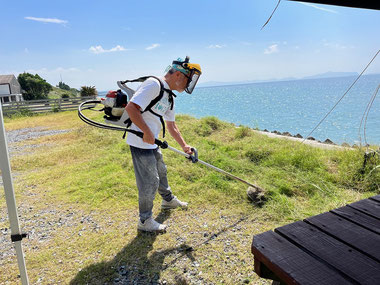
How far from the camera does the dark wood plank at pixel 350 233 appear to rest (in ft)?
4.57

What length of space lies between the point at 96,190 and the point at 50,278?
Answer: 6.84 feet

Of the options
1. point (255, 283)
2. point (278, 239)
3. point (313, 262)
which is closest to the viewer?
point (313, 262)

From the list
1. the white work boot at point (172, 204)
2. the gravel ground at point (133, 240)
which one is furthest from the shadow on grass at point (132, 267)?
the white work boot at point (172, 204)

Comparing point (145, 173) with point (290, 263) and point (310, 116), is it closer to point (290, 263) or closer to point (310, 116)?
point (290, 263)

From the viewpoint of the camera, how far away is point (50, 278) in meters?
2.46

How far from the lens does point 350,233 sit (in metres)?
1.54

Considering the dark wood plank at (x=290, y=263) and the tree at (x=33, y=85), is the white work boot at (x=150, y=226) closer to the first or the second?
the dark wood plank at (x=290, y=263)

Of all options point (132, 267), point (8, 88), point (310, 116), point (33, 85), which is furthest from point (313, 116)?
point (33, 85)

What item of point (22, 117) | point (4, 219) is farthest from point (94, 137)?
point (22, 117)

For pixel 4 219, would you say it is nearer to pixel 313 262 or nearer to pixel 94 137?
pixel 313 262

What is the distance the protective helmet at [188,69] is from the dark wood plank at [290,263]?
1793mm

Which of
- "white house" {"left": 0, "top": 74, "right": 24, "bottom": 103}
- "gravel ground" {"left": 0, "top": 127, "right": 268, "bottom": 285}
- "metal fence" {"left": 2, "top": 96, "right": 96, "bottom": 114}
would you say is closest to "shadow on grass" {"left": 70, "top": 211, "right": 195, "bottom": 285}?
"gravel ground" {"left": 0, "top": 127, "right": 268, "bottom": 285}

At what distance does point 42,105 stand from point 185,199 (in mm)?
19590

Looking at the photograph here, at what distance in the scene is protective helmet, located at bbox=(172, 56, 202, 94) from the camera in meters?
2.68
